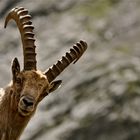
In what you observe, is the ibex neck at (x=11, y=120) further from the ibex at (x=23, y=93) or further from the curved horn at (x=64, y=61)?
the curved horn at (x=64, y=61)

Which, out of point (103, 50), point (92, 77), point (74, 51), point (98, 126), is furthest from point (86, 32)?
point (74, 51)

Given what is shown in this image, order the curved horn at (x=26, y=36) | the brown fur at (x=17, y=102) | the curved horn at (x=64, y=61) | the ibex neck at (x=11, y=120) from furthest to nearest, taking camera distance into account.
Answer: the curved horn at (x=64, y=61), the curved horn at (x=26, y=36), the ibex neck at (x=11, y=120), the brown fur at (x=17, y=102)

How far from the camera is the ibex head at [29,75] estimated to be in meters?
17.8

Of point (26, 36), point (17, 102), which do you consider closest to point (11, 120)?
point (17, 102)

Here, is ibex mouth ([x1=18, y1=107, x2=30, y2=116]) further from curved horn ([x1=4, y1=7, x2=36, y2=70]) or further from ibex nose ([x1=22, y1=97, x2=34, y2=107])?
curved horn ([x1=4, y1=7, x2=36, y2=70])

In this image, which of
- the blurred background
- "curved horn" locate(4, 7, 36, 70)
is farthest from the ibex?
the blurred background

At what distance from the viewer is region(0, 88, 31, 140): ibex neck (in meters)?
18.3

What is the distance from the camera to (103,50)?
4625cm

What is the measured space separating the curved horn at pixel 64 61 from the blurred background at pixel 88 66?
18.8 m

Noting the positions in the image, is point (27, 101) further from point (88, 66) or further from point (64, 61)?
point (88, 66)

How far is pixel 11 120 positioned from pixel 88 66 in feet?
84.3

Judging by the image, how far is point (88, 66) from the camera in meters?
43.8

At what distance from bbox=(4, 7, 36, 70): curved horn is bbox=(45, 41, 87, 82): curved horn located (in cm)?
63

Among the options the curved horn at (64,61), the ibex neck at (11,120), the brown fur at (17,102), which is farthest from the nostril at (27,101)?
the curved horn at (64,61)
